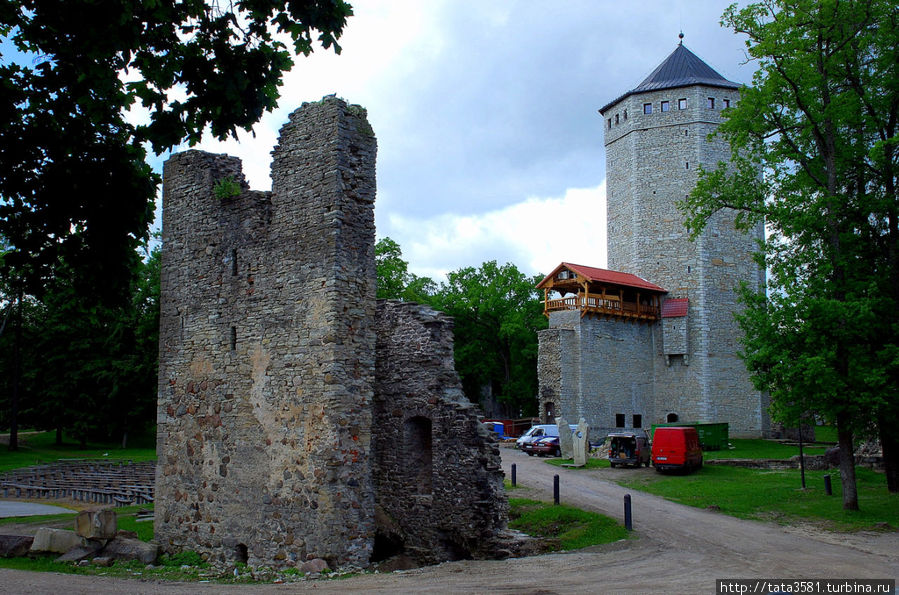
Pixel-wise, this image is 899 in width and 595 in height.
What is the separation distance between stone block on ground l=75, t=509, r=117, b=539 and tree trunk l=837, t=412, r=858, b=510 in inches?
665

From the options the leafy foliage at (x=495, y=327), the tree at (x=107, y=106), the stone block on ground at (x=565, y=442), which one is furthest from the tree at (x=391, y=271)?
the tree at (x=107, y=106)

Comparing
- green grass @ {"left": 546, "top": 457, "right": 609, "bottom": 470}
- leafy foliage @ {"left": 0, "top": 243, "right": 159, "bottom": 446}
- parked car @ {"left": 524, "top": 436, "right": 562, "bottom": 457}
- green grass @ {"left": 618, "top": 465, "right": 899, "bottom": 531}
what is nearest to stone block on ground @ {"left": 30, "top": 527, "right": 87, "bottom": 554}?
green grass @ {"left": 618, "top": 465, "right": 899, "bottom": 531}

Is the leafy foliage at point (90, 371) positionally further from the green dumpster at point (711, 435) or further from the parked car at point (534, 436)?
the green dumpster at point (711, 435)

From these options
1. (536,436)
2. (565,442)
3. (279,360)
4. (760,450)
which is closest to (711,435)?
(760,450)

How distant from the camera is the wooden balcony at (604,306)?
43688 mm

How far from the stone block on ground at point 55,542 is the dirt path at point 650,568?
4.58ft

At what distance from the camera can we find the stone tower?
45406 millimetres

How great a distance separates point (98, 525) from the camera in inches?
538

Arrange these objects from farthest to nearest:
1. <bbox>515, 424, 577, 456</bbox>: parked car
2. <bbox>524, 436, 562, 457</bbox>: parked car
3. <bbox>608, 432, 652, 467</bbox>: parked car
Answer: <bbox>515, 424, 577, 456</bbox>: parked car
<bbox>524, 436, 562, 457</bbox>: parked car
<bbox>608, 432, 652, 467</bbox>: parked car

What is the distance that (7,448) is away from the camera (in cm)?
4131

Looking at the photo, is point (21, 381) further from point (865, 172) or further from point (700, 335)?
point (865, 172)

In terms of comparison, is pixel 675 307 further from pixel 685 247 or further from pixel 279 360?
pixel 279 360

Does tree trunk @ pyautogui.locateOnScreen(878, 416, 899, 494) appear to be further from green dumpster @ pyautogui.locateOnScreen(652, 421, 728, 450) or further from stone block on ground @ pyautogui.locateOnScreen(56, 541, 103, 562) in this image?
stone block on ground @ pyautogui.locateOnScreen(56, 541, 103, 562)

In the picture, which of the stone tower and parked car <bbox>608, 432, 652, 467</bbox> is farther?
the stone tower
